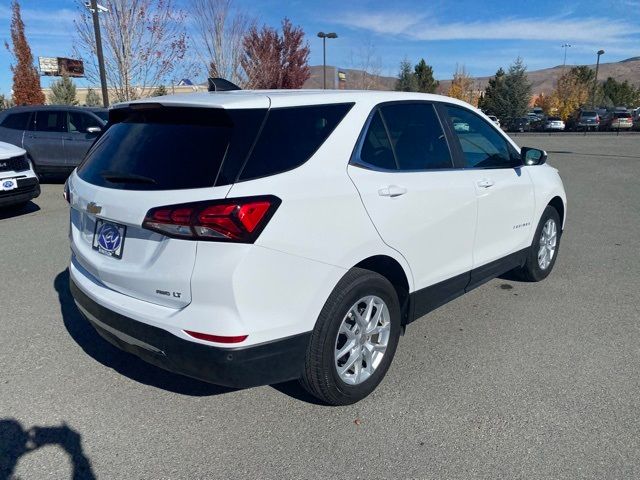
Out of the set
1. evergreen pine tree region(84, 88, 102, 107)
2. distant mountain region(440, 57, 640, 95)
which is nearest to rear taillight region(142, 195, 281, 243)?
evergreen pine tree region(84, 88, 102, 107)

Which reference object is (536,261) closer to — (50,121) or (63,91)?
(50,121)

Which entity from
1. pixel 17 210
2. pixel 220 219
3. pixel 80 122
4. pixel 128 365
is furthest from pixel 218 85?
pixel 80 122

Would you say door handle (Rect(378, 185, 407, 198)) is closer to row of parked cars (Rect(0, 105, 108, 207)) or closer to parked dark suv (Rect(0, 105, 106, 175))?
row of parked cars (Rect(0, 105, 108, 207))

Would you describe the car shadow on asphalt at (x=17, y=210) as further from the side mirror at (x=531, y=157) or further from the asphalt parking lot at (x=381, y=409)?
the side mirror at (x=531, y=157)

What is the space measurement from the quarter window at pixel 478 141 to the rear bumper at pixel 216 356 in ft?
6.98

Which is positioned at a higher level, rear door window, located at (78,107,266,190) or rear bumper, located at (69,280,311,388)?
rear door window, located at (78,107,266,190)

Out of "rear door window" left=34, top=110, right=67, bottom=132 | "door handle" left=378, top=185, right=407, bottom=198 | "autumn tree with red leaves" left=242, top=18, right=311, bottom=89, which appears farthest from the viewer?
"autumn tree with red leaves" left=242, top=18, right=311, bottom=89

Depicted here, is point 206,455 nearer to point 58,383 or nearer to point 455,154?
point 58,383

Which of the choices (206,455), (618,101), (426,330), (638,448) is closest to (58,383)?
(206,455)

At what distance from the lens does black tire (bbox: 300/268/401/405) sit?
2656 mm

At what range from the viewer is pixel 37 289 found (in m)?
4.81

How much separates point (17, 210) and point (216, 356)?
8176mm

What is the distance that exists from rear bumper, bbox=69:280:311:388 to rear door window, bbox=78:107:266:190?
2.44 feet

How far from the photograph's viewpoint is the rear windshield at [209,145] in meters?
2.41
